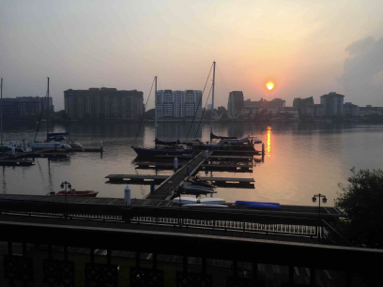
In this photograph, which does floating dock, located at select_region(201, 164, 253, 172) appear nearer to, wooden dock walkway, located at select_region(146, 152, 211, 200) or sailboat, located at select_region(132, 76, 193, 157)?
wooden dock walkway, located at select_region(146, 152, 211, 200)

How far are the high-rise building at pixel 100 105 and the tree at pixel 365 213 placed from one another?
165 m

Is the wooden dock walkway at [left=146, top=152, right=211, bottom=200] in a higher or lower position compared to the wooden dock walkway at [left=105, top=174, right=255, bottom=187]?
higher

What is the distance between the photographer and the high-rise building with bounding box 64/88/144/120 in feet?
549

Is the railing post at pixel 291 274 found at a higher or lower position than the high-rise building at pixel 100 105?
lower

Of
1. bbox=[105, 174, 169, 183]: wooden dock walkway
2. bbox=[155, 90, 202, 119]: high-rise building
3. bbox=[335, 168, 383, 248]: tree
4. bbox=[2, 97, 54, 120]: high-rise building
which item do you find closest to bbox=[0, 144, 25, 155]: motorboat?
bbox=[105, 174, 169, 183]: wooden dock walkway

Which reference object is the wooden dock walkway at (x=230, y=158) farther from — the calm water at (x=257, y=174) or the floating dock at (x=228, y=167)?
the floating dock at (x=228, y=167)

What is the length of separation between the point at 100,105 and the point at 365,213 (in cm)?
17159

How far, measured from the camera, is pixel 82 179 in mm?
29719

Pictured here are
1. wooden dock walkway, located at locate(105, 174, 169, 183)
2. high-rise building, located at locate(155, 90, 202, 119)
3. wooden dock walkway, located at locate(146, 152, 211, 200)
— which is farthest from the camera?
high-rise building, located at locate(155, 90, 202, 119)

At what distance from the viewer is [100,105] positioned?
170000 mm

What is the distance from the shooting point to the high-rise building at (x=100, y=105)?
167 metres

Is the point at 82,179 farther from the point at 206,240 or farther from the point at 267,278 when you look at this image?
the point at 206,240

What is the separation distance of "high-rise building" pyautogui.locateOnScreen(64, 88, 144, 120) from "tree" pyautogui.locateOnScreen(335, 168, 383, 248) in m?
165

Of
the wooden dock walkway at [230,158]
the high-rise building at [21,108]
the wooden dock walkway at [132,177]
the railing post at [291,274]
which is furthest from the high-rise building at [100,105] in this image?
the railing post at [291,274]
